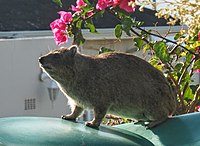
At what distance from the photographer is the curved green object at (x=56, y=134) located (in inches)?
61.9

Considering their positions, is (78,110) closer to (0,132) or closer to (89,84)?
(89,84)

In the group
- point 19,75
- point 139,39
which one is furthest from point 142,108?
point 19,75

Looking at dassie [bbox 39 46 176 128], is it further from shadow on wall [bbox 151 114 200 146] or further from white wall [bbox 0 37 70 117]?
white wall [bbox 0 37 70 117]

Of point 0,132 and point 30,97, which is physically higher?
point 0,132

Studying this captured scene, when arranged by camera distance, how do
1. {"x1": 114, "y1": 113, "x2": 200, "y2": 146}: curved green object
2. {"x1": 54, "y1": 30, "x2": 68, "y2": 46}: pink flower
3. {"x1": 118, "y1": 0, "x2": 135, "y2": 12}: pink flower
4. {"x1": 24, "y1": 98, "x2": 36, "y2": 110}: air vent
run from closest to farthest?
{"x1": 114, "y1": 113, "x2": 200, "y2": 146}: curved green object → {"x1": 118, "y1": 0, "x2": 135, "y2": 12}: pink flower → {"x1": 54, "y1": 30, "x2": 68, "y2": 46}: pink flower → {"x1": 24, "y1": 98, "x2": 36, "y2": 110}: air vent

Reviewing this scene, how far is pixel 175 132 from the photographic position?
1.91 metres

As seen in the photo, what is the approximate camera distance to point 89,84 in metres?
2.00

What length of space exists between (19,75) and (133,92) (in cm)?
594

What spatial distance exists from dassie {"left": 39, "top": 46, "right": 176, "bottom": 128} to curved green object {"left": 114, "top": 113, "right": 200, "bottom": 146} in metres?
0.04

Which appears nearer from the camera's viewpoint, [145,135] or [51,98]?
[145,135]

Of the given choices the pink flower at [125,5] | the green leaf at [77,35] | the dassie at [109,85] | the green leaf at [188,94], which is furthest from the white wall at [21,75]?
the dassie at [109,85]

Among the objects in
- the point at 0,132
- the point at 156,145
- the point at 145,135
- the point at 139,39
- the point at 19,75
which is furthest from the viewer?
the point at 19,75

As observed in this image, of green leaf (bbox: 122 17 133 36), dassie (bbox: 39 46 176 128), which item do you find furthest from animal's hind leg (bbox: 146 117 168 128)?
green leaf (bbox: 122 17 133 36)

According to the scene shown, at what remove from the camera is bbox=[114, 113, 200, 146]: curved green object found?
1841 millimetres
